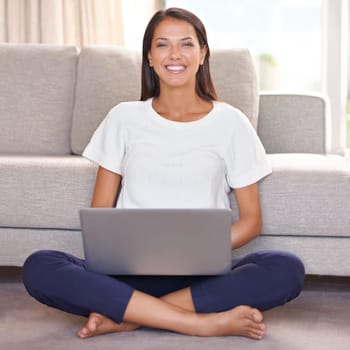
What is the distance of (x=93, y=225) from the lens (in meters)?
2.05

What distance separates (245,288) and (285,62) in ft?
8.91

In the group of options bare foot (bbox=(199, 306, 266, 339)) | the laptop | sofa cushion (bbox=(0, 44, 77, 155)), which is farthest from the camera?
sofa cushion (bbox=(0, 44, 77, 155))

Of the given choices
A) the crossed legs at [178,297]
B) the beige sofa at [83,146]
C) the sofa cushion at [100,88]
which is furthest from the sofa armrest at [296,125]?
the crossed legs at [178,297]

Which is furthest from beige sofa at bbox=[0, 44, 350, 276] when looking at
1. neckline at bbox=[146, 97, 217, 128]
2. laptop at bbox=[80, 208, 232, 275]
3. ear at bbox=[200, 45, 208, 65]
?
laptop at bbox=[80, 208, 232, 275]

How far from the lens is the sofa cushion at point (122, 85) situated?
3.14 metres

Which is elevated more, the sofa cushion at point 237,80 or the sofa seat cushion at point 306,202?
the sofa cushion at point 237,80

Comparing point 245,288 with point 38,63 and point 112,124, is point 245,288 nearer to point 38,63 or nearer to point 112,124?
point 112,124

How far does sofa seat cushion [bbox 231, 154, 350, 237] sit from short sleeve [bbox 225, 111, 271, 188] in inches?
5.6

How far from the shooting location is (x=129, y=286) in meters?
2.15

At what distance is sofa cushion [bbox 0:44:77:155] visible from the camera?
324 centimetres

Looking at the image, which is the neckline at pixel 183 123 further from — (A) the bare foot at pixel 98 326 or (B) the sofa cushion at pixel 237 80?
(B) the sofa cushion at pixel 237 80

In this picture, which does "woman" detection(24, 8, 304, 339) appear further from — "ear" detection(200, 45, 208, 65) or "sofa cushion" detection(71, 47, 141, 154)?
"sofa cushion" detection(71, 47, 141, 154)

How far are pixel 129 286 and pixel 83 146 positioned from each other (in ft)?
3.71

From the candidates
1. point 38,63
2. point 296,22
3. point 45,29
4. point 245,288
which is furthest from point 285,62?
point 245,288
